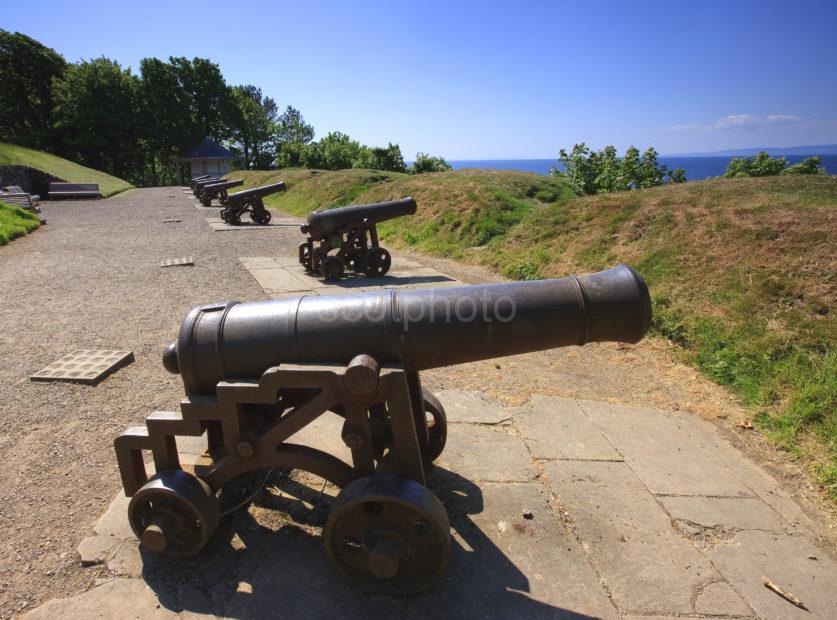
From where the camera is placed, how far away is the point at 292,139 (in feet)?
232

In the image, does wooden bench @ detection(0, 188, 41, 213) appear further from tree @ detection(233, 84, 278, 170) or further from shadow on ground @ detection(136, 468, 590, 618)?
tree @ detection(233, 84, 278, 170)

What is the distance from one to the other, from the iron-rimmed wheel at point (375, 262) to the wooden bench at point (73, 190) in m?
24.9

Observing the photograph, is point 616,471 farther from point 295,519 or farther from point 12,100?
point 12,100

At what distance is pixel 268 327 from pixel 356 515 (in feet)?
3.37

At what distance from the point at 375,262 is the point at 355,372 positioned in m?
7.42

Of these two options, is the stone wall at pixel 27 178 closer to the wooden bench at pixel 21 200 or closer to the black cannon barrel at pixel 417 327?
the wooden bench at pixel 21 200

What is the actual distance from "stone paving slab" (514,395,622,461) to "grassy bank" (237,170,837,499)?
4.67 feet

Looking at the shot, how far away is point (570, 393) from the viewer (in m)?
4.77

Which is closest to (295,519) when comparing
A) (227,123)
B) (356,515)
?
(356,515)

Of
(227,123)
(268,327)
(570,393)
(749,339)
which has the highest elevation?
(227,123)

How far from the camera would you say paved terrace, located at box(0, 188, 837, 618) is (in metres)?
2.36

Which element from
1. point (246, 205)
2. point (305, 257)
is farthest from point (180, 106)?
point (305, 257)

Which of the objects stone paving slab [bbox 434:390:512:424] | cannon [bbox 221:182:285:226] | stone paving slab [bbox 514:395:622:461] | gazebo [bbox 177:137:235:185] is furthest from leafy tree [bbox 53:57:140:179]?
stone paving slab [bbox 514:395:622:461]

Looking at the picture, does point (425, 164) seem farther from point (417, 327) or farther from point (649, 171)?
point (417, 327)
